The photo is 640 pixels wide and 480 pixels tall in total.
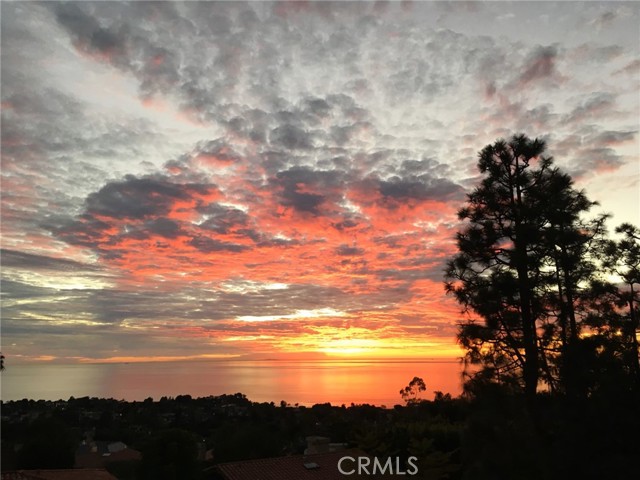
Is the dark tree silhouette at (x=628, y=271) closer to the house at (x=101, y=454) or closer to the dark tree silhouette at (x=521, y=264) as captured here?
the dark tree silhouette at (x=521, y=264)

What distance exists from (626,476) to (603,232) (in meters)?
6.41

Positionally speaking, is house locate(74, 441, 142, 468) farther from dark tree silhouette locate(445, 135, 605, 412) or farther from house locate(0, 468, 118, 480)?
dark tree silhouette locate(445, 135, 605, 412)

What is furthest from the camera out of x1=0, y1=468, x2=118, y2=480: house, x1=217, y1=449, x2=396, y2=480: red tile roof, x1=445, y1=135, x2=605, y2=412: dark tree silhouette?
x1=0, y1=468, x2=118, y2=480: house

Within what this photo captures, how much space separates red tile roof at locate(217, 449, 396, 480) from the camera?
1897 cm

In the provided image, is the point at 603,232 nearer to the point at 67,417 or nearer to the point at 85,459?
the point at 85,459

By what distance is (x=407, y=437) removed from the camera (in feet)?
58.8

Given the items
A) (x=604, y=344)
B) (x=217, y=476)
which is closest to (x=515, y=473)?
(x=604, y=344)

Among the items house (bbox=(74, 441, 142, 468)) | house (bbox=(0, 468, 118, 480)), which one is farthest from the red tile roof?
house (bbox=(74, 441, 142, 468))

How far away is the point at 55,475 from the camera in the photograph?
2278cm

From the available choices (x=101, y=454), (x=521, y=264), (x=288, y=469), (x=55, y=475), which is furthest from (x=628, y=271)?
(x=101, y=454)

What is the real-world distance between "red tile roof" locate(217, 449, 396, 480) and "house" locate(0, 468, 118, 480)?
26.7 feet

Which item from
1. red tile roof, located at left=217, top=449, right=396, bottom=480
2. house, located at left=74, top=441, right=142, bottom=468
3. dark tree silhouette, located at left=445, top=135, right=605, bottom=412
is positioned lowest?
house, located at left=74, top=441, right=142, bottom=468

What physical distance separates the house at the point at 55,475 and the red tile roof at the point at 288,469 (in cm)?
815

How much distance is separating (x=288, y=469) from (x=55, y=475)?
1142 centimetres
